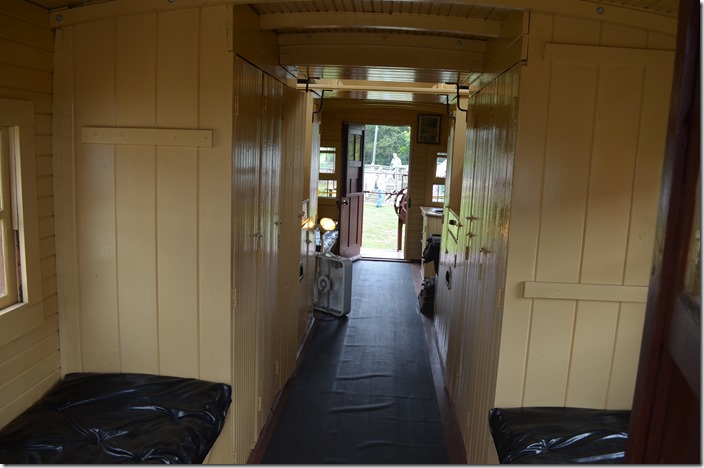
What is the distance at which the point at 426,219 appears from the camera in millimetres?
7648

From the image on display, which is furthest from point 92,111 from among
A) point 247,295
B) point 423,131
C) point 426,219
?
point 423,131

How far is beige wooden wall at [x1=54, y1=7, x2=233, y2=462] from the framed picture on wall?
6531 mm

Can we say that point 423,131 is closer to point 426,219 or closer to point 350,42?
point 426,219

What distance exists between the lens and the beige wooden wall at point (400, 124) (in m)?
8.66

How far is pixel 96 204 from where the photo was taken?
8.52ft

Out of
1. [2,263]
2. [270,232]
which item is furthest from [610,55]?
[2,263]

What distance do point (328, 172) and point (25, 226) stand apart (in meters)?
6.57

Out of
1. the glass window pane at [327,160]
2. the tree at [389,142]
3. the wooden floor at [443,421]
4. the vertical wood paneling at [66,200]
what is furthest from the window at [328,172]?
the tree at [389,142]

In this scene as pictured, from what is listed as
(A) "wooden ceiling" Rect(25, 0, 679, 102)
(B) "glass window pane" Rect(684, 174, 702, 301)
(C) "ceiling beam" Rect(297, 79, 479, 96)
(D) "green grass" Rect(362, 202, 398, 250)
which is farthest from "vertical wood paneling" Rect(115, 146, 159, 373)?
(D) "green grass" Rect(362, 202, 398, 250)

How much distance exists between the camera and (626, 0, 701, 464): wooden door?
0.73m


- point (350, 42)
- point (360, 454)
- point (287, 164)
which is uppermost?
point (350, 42)

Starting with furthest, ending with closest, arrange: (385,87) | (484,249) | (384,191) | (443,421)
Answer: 1. (384,191)
2. (385,87)
3. (443,421)
4. (484,249)

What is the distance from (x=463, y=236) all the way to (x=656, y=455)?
3.10 metres

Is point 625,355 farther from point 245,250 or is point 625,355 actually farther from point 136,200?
point 136,200
